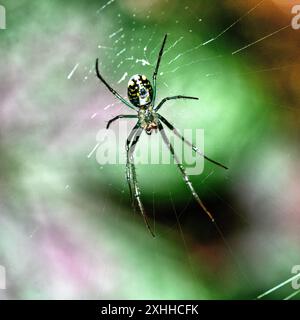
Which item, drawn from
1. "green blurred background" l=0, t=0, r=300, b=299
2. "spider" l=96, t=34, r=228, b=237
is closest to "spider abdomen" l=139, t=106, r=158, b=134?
"spider" l=96, t=34, r=228, b=237

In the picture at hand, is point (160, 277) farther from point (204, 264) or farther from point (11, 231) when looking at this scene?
point (11, 231)

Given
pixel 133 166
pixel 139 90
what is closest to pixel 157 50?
pixel 139 90

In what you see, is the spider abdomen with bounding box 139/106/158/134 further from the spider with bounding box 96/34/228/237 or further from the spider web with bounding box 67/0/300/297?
the spider web with bounding box 67/0/300/297

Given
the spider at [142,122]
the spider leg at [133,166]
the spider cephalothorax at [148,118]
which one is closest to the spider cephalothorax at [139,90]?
the spider at [142,122]

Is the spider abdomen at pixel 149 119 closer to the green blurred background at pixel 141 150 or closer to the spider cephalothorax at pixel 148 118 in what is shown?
the spider cephalothorax at pixel 148 118

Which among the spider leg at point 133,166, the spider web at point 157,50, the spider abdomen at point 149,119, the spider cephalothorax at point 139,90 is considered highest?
the spider web at point 157,50

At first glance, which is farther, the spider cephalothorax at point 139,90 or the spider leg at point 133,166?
the spider leg at point 133,166

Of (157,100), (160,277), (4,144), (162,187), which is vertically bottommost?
(160,277)
